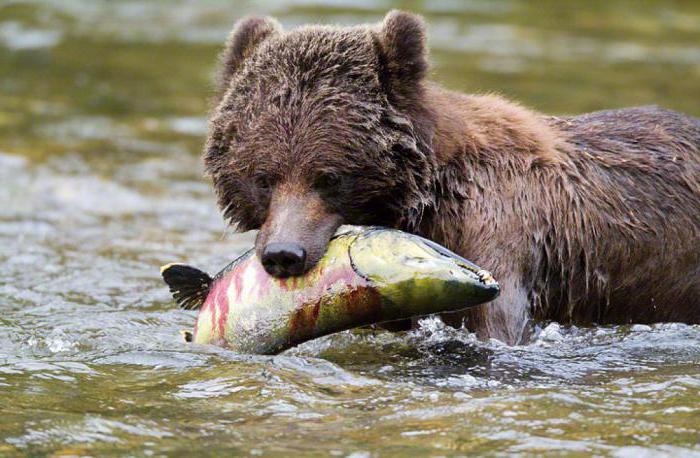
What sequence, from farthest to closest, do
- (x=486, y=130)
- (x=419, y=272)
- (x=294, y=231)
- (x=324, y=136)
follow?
(x=486, y=130)
(x=324, y=136)
(x=294, y=231)
(x=419, y=272)

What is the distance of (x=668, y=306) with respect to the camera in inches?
296

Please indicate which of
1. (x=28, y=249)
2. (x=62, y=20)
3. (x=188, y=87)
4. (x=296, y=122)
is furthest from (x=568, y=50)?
(x=296, y=122)

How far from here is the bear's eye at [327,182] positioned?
21.3 ft

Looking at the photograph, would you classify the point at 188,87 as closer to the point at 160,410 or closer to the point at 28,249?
the point at 28,249

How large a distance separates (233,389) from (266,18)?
2526mm

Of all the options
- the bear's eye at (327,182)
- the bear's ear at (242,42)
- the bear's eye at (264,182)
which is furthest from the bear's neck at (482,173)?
the bear's ear at (242,42)

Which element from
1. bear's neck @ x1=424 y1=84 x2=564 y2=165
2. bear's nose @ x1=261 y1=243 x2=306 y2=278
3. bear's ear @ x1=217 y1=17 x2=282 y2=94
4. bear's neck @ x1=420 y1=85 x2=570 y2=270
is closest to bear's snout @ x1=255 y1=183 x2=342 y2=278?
bear's nose @ x1=261 y1=243 x2=306 y2=278

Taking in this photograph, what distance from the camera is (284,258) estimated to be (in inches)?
240

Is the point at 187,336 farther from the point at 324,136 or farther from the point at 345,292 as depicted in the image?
the point at 324,136

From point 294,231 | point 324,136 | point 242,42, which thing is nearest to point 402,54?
point 324,136

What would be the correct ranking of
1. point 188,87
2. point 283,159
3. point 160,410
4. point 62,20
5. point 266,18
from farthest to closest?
point 62,20 → point 188,87 → point 266,18 → point 283,159 → point 160,410

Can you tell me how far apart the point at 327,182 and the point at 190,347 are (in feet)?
4.07

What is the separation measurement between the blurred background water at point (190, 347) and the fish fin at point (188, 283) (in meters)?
0.29

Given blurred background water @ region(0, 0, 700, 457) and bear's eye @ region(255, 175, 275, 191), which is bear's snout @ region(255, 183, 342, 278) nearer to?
bear's eye @ region(255, 175, 275, 191)
